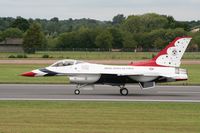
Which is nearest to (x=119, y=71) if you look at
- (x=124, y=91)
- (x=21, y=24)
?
(x=124, y=91)

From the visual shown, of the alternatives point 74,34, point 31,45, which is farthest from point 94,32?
point 31,45

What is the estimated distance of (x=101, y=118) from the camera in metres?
18.8

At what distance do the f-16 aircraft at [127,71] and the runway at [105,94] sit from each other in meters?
0.73

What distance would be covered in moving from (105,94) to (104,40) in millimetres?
86356

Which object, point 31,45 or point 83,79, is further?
point 31,45

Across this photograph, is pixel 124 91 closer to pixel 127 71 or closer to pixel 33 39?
pixel 127 71

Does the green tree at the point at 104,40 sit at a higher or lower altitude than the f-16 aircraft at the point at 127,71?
higher

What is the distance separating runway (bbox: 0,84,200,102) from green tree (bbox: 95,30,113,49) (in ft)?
265

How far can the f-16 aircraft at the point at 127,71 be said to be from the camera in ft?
96.8

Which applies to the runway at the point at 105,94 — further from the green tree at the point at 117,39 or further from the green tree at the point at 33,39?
the green tree at the point at 117,39

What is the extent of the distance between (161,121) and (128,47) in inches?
3989

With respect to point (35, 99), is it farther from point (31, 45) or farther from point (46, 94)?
point (31, 45)

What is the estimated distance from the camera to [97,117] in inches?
752

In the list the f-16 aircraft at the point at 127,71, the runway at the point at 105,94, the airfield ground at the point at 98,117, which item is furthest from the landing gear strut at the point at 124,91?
the airfield ground at the point at 98,117
